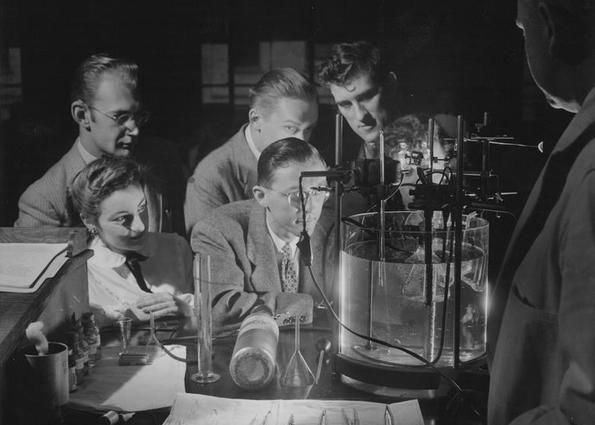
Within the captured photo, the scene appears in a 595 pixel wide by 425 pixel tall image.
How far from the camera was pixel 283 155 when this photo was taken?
1989 millimetres

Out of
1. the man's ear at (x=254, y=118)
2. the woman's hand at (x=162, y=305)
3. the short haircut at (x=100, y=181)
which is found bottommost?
the woman's hand at (x=162, y=305)

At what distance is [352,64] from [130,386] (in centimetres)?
112

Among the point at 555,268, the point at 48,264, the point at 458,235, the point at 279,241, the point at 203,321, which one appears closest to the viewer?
the point at 555,268

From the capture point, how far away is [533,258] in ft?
2.85

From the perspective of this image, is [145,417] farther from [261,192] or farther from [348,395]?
[261,192]

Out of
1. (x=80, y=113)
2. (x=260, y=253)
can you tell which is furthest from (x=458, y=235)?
(x=80, y=113)

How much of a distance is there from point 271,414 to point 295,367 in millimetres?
211

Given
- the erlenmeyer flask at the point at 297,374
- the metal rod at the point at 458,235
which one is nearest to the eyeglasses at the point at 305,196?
the erlenmeyer flask at the point at 297,374

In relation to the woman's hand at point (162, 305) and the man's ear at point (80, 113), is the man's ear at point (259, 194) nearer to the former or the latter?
the woman's hand at point (162, 305)

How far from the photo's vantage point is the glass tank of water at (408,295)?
153 cm

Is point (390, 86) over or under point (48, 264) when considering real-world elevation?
over

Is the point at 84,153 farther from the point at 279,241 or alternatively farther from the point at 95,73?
the point at 279,241

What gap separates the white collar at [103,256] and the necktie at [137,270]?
0.9 inches

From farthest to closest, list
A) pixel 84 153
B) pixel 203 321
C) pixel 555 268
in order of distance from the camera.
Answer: pixel 84 153
pixel 203 321
pixel 555 268
